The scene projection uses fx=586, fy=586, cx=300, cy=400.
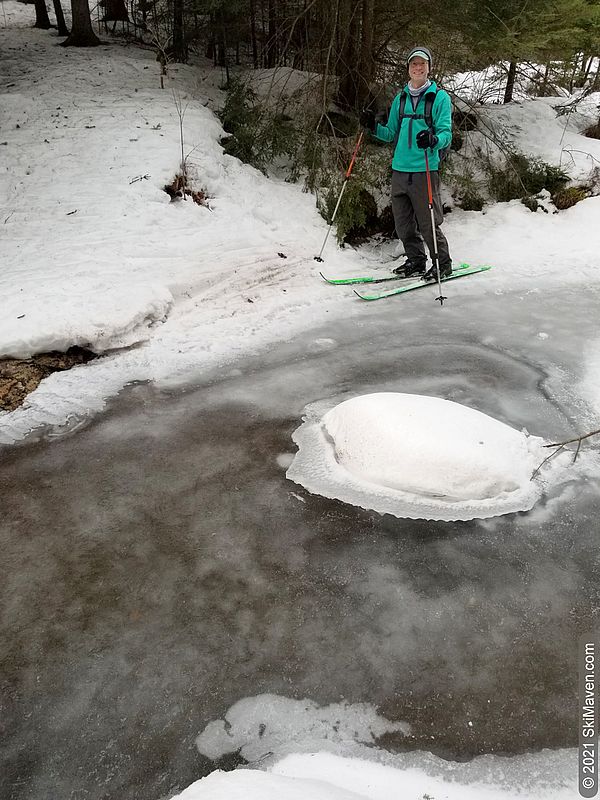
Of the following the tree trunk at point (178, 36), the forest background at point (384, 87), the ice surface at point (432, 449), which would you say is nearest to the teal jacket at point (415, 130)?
the forest background at point (384, 87)

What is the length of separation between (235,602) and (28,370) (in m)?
3.01

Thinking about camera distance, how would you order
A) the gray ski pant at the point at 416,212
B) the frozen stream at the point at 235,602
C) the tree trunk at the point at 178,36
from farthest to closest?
1. the tree trunk at the point at 178,36
2. the gray ski pant at the point at 416,212
3. the frozen stream at the point at 235,602

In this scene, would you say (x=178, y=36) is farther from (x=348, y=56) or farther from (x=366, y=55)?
(x=366, y=55)

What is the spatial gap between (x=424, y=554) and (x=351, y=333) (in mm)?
3017

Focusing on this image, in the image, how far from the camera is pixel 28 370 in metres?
4.89

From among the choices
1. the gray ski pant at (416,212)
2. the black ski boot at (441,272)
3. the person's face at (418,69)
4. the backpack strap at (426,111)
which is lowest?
the black ski boot at (441,272)

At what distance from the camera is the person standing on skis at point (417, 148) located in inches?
242

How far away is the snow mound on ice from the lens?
3.58 metres

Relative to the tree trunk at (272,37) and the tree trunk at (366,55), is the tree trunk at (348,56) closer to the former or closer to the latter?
the tree trunk at (366,55)

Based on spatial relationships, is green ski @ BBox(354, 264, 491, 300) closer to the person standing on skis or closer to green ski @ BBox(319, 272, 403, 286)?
the person standing on skis

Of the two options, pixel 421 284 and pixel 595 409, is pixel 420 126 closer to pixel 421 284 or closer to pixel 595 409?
pixel 421 284

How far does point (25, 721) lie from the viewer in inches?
97.4

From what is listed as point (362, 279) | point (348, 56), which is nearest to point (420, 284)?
point (362, 279)

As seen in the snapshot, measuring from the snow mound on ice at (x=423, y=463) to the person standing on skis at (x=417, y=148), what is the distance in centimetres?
349
